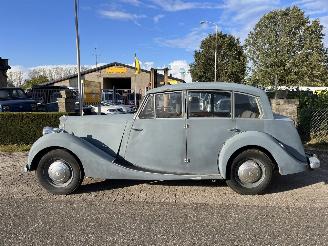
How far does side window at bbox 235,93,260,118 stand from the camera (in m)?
5.81

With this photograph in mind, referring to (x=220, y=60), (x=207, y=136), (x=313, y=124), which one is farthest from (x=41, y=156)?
(x=220, y=60)

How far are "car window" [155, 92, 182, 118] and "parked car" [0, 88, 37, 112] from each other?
9873mm

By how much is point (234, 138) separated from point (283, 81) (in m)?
24.7

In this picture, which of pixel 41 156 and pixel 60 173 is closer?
pixel 60 173

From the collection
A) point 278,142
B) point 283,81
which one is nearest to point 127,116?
point 278,142

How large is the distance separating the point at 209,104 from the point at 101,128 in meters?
1.86

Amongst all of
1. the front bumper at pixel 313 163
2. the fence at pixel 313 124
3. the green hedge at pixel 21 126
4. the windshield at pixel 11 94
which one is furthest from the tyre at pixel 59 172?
the windshield at pixel 11 94

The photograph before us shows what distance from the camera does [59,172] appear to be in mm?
5664

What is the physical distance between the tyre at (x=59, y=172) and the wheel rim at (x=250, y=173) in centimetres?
254

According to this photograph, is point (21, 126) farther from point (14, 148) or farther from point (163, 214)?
point (163, 214)

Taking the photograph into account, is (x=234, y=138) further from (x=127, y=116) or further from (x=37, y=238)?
(x=37, y=238)

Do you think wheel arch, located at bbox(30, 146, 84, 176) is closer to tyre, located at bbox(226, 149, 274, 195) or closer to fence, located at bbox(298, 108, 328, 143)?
tyre, located at bbox(226, 149, 274, 195)

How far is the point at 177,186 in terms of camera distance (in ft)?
20.3

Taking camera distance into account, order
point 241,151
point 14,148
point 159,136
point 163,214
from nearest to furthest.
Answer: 1. point 163,214
2. point 241,151
3. point 159,136
4. point 14,148
